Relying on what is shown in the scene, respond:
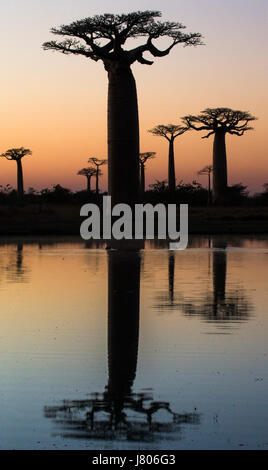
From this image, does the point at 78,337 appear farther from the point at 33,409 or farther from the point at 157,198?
the point at 157,198

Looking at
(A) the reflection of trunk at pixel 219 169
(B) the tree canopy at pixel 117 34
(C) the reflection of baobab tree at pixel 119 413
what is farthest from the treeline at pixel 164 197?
(C) the reflection of baobab tree at pixel 119 413

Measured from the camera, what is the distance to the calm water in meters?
4.77

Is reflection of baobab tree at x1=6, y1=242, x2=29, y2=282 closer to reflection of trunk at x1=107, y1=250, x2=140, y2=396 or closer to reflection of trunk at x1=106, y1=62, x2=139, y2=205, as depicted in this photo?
reflection of trunk at x1=107, y1=250, x2=140, y2=396

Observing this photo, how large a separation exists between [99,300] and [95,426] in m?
5.51

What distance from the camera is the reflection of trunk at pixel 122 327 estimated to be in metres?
6.00

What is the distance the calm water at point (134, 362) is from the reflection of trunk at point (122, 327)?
0.04 ft

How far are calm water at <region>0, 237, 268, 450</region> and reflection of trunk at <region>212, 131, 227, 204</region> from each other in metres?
39.2

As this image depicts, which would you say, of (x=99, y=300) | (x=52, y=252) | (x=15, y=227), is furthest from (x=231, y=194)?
(x=99, y=300)

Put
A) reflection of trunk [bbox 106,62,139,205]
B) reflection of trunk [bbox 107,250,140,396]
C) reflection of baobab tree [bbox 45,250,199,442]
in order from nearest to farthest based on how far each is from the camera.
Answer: reflection of baobab tree [bbox 45,250,199,442] → reflection of trunk [bbox 107,250,140,396] → reflection of trunk [bbox 106,62,139,205]

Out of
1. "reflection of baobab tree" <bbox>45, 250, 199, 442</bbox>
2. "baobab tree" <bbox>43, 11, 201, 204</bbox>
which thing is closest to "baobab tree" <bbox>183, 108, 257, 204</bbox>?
"baobab tree" <bbox>43, 11, 201, 204</bbox>

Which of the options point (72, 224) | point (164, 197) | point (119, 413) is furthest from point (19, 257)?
point (164, 197)

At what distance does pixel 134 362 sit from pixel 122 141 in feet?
68.6

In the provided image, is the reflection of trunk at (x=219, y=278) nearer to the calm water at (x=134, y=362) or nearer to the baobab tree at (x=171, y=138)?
the calm water at (x=134, y=362)

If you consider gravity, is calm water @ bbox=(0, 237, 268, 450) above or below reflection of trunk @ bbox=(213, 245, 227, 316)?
below
